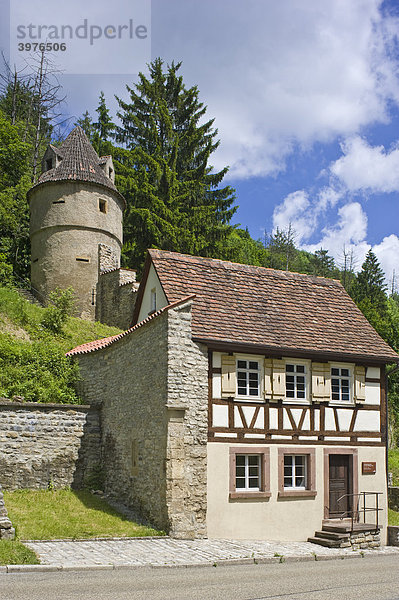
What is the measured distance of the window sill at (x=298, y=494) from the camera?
1696 centimetres

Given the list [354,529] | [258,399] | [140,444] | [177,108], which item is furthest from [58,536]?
[177,108]

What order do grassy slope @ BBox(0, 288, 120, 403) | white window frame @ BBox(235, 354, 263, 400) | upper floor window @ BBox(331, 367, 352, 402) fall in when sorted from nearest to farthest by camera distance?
white window frame @ BBox(235, 354, 263, 400) < upper floor window @ BBox(331, 367, 352, 402) < grassy slope @ BBox(0, 288, 120, 403)

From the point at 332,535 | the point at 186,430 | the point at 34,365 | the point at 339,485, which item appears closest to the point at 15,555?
the point at 186,430

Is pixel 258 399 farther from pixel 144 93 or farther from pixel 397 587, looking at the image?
pixel 144 93

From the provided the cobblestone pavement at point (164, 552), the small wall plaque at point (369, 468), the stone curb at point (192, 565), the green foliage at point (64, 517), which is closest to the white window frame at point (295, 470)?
the cobblestone pavement at point (164, 552)

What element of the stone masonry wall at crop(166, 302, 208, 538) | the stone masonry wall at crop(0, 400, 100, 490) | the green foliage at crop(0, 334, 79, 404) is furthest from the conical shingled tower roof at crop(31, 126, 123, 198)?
the stone masonry wall at crop(166, 302, 208, 538)

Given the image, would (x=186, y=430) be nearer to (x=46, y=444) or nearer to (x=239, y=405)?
(x=239, y=405)

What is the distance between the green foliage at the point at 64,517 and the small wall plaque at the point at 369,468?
6960 mm

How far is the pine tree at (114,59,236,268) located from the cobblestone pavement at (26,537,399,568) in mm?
22485

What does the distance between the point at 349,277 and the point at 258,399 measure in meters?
67.9

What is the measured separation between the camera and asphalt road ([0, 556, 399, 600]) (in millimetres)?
9172

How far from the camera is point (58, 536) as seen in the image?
45.2 feet

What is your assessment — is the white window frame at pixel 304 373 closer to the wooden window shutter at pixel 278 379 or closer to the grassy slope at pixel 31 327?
the wooden window shutter at pixel 278 379

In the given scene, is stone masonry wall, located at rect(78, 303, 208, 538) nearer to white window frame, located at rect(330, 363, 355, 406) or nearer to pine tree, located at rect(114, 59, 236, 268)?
white window frame, located at rect(330, 363, 355, 406)
